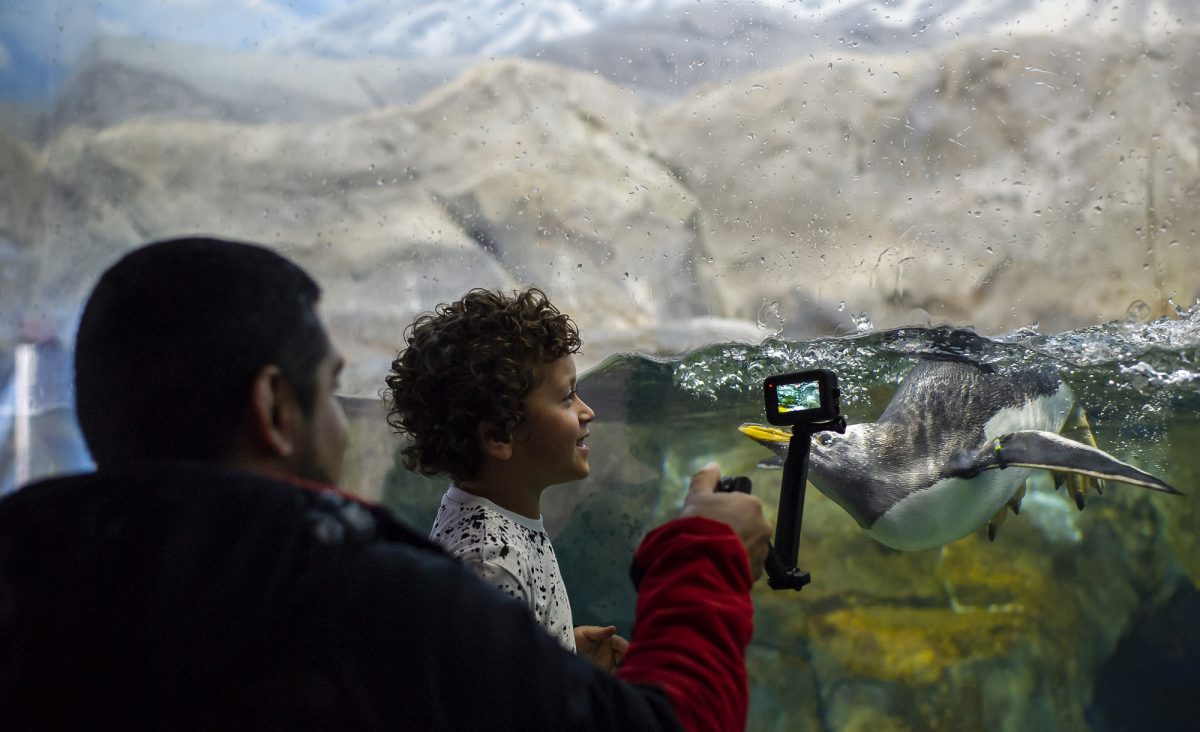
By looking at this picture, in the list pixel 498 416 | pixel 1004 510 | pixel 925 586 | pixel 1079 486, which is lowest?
pixel 925 586

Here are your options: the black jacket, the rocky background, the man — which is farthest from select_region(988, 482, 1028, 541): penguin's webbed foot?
the black jacket

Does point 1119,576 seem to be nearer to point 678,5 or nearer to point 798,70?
point 798,70

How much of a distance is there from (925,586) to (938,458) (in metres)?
2.95

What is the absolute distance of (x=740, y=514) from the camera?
3.47ft

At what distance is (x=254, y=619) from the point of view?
2.30 feet

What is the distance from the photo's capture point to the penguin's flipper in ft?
11.0

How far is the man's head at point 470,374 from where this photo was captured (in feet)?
5.95

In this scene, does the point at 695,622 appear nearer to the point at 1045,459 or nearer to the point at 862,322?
the point at 1045,459

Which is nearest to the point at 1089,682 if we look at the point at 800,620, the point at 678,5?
the point at 800,620

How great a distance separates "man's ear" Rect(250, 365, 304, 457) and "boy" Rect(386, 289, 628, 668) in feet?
2.96

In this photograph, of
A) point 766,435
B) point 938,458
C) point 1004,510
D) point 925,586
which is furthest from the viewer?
point 925,586

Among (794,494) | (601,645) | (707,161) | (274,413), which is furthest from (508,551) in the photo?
(707,161)

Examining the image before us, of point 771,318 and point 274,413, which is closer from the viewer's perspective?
point 274,413

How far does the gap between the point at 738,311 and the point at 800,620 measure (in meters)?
3.07
